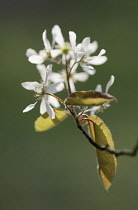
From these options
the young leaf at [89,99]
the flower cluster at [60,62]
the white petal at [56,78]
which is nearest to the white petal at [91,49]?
the flower cluster at [60,62]


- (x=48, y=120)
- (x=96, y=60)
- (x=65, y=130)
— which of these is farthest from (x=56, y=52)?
(x=65, y=130)

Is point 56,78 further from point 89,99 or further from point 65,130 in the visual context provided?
point 65,130

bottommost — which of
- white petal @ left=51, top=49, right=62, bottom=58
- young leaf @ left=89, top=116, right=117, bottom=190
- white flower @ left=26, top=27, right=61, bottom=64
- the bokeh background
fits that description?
the bokeh background

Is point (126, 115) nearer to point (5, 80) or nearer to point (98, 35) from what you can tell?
point (5, 80)

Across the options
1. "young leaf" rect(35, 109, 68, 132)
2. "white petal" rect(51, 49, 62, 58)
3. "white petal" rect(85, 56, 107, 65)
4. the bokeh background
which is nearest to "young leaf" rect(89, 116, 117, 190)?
"young leaf" rect(35, 109, 68, 132)

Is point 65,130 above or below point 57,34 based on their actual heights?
below

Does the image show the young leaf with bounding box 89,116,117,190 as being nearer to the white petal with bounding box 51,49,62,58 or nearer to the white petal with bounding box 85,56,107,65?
the white petal with bounding box 85,56,107,65
